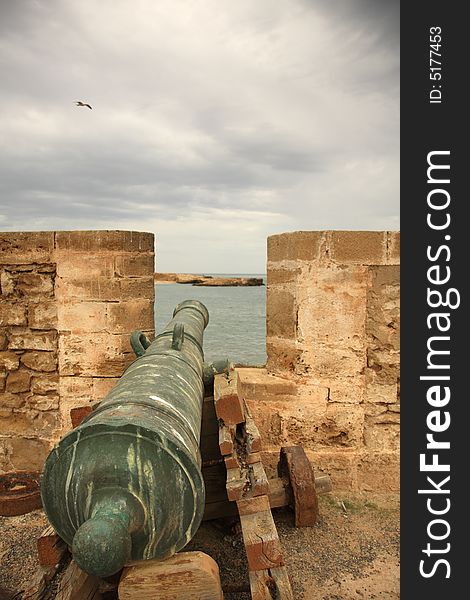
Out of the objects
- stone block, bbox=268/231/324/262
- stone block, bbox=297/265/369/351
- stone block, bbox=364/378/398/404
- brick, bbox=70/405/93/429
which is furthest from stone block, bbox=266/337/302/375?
brick, bbox=70/405/93/429

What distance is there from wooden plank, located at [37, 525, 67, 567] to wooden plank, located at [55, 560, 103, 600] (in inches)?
5.1

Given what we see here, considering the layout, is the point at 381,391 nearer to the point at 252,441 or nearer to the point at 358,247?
the point at 358,247

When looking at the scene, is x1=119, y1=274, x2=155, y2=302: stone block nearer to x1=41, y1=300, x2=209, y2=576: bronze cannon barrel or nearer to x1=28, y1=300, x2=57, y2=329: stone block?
x1=28, y1=300, x2=57, y2=329: stone block

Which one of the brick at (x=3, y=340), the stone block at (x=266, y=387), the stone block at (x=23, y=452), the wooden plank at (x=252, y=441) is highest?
the brick at (x=3, y=340)

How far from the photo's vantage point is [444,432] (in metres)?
3.27

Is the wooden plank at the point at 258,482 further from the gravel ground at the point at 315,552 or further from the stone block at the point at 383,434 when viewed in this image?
the stone block at the point at 383,434

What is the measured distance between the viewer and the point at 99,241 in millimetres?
4191

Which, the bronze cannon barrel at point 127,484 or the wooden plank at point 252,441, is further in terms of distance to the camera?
the wooden plank at point 252,441

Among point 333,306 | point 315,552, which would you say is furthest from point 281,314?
point 315,552

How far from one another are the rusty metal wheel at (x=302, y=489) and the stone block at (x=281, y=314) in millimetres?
1050

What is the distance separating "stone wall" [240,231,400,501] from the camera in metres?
4.10

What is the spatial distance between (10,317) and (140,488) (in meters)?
3.04

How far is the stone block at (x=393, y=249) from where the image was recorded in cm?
402

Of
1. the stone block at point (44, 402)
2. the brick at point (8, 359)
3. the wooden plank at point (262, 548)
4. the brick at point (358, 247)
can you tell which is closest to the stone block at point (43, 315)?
the brick at point (8, 359)
